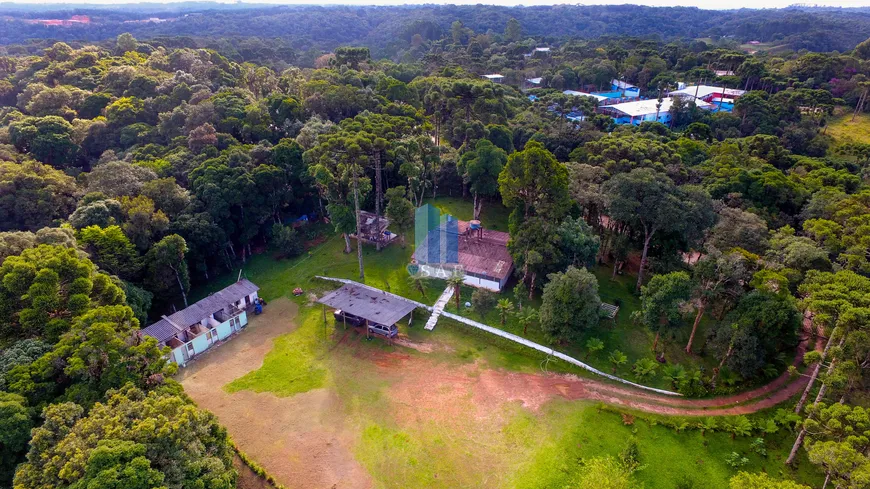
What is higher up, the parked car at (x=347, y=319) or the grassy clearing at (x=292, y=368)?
the parked car at (x=347, y=319)

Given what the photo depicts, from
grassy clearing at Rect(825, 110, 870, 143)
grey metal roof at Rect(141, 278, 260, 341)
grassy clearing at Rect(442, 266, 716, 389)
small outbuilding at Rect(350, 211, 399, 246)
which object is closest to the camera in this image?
grey metal roof at Rect(141, 278, 260, 341)

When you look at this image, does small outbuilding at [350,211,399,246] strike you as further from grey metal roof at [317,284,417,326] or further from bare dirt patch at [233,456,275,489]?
bare dirt patch at [233,456,275,489]

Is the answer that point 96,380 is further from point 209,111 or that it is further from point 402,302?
point 209,111

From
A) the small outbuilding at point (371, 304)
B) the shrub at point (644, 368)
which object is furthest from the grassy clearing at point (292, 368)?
the shrub at point (644, 368)

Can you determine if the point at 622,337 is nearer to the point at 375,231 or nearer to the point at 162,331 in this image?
the point at 375,231

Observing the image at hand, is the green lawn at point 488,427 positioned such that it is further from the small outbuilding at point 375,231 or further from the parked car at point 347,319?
the small outbuilding at point 375,231

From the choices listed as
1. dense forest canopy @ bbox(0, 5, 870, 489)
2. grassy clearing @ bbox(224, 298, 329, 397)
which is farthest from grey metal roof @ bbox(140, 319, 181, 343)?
grassy clearing @ bbox(224, 298, 329, 397)
